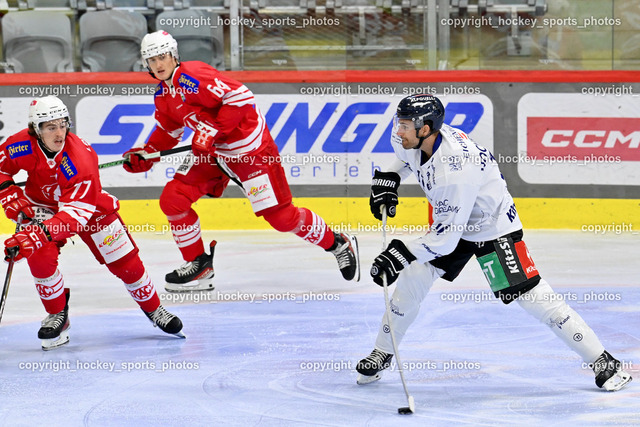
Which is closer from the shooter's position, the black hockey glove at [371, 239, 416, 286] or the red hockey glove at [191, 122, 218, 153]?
the black hockey glove at [371, 239, 416, 286]

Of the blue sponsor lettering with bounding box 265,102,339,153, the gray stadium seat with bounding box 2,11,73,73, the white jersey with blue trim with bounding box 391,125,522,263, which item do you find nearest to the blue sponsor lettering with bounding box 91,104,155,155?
the gray stadium seat with bounding box 2,11,73,73

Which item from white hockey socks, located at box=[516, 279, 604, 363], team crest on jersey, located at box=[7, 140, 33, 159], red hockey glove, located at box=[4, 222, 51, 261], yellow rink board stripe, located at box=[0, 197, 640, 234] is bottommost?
yellow rink board stripe, located at box=[0, 197, 640, 234]

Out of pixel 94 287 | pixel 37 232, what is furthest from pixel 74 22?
pixel 37 232

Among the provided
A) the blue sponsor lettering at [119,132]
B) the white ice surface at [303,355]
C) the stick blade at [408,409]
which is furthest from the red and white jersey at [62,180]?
the blue sponsor lettering at [119,132]

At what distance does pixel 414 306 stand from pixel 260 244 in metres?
3.79

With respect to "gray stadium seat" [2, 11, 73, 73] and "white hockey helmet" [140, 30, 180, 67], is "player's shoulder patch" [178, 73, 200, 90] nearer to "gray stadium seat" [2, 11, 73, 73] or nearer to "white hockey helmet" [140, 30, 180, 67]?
"white hockey helmet" [140, 30, 180, 67]

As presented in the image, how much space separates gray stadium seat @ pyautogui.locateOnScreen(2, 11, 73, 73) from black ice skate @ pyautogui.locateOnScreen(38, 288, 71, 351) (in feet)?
13.2

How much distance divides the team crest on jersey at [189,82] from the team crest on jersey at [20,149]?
1.42m

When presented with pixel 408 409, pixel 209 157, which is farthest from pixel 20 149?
pixel 408 409

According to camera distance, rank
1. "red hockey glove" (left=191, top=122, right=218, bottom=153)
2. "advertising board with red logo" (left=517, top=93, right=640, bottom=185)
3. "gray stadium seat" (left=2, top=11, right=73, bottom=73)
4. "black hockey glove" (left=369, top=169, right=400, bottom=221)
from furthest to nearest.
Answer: "gray stadium seat" (left=2, top=11, right=73, bottom=73), "advertising board with red logo" (left=517, top=93, right=640, bottom=185), "red hockey glove" (left=191, top=122, right=218, bottom=153), "black hockey glove" (left=369, top=169, right=400, bottom=221)

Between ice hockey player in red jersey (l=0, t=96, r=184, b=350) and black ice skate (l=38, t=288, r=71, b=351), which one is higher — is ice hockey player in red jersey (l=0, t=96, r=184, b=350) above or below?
above

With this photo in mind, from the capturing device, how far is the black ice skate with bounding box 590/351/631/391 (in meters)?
Result: 3.67

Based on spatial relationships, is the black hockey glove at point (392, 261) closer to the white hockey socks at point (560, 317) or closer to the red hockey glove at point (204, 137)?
the white hockey socks at point (560, 317)

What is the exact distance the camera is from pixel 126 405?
3639 mm
